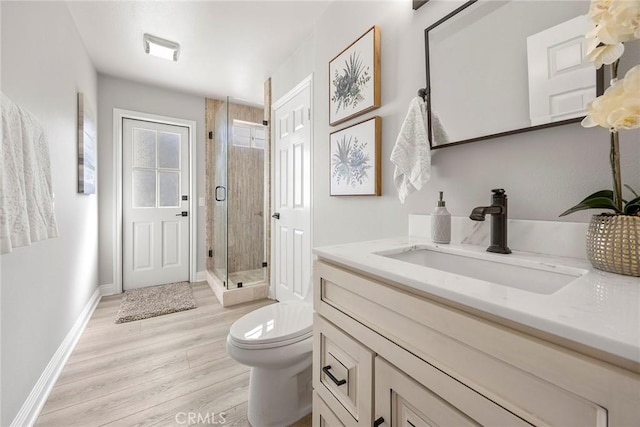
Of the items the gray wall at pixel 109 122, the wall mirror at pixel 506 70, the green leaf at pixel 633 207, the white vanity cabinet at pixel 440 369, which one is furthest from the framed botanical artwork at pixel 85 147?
the green leaf at pixel 633 207

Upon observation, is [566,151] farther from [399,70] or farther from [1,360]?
[1,360]

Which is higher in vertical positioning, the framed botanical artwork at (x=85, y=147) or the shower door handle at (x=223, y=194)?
the framed botanical artwork at (x=85, y=147)

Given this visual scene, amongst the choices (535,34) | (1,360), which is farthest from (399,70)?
(1,360)

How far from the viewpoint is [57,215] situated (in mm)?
1646

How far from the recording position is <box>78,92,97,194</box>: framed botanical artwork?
6.95 ft

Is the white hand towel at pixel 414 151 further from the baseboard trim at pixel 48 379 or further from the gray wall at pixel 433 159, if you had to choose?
the baseboard trim at pixel 48 379

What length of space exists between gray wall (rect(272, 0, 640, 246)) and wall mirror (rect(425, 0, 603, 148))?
6 centimetres

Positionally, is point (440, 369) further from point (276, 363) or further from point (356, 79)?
point (356, 79)

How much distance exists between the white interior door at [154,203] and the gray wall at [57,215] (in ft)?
2.22

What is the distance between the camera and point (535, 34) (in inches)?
31.8

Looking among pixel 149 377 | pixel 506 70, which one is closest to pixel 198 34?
pixel 506 70

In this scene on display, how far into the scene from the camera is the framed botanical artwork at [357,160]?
4.52 feet

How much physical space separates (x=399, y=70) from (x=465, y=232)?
2.74 ft

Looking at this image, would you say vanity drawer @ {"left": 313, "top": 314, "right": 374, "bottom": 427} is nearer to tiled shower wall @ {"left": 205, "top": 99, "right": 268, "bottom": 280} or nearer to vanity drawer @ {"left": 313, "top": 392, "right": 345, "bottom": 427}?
vanity drawer @ {"left": 313, "top": 392, "right": 345, "bottom": 427}
